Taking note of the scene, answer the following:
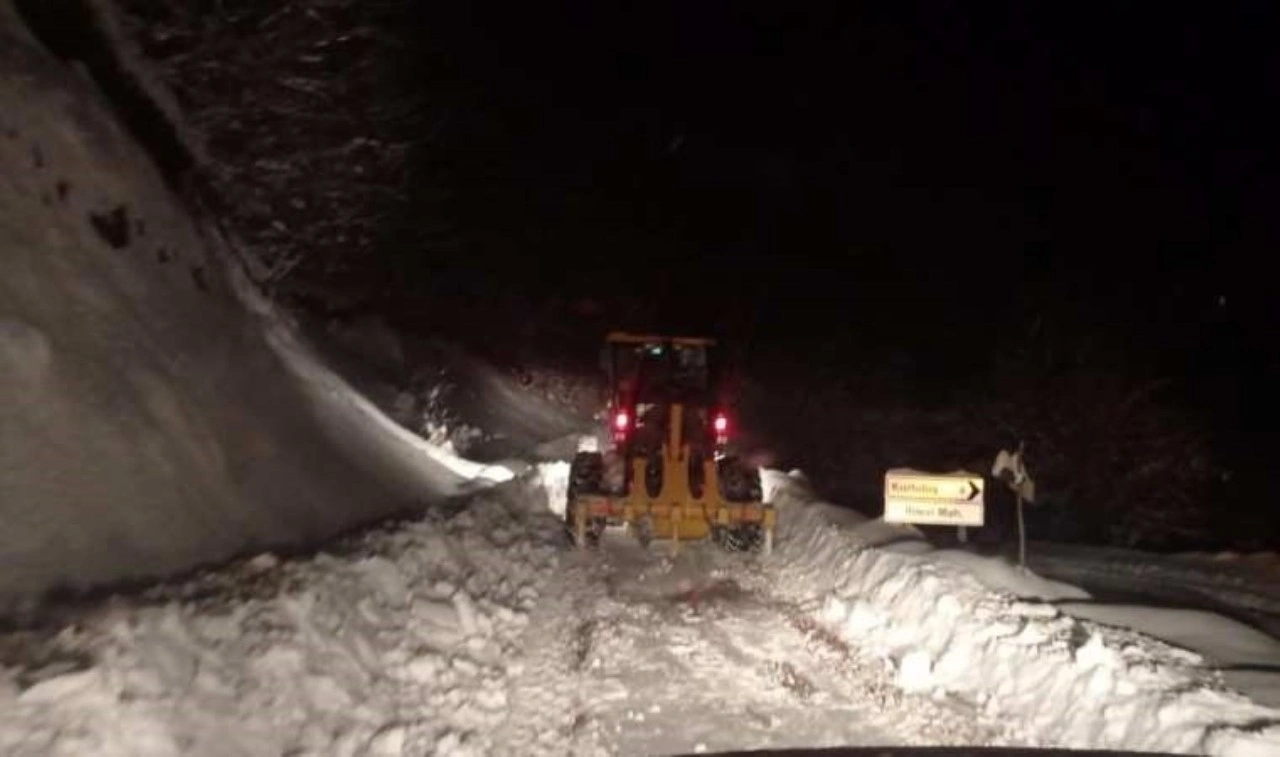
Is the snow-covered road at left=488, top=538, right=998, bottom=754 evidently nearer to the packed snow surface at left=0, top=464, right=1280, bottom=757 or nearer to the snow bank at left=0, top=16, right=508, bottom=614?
the packed snow surface at left=0, top=464, right=1280, bottom=757

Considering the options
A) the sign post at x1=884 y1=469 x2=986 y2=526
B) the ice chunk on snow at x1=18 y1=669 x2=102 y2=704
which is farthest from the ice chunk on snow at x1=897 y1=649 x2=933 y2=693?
Answer: the ice chunk on snow at x1=18 y1=669 x2=102 y2=704

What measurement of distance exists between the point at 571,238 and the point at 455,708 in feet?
102

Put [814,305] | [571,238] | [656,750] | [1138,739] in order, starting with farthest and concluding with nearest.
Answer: [814,305]
[571,238]
[656,750]
[1138,739]

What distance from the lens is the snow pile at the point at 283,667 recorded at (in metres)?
5.77

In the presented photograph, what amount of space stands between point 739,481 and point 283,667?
8.55m

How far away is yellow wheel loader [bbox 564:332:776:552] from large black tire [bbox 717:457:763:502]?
1cm

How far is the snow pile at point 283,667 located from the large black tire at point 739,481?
437 centimetres

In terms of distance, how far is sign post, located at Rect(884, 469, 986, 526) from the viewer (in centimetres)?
1144

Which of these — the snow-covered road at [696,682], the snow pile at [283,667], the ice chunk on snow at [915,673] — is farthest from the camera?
the ice chunk on snow at [915,673]

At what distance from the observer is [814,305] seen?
43031 mm

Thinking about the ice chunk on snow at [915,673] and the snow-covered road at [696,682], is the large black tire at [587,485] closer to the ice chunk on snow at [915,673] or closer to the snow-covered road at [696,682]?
the snow-covered road at [696,682]

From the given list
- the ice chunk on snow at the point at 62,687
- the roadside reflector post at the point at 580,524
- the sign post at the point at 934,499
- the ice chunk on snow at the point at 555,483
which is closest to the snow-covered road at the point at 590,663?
the ice chunk on snow at the point at 62,687

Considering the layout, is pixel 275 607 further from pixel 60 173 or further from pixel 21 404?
pixel 60 173

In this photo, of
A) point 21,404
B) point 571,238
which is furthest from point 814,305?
point 21,404
